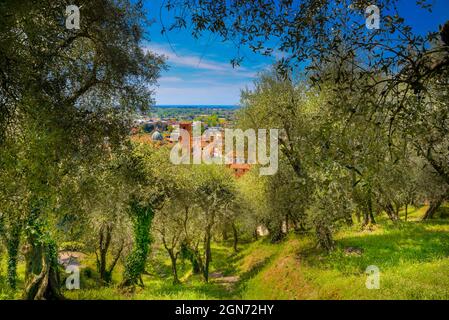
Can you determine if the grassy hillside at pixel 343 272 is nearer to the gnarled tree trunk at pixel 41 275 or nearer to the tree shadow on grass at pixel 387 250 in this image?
the tree shadow on grass at pixel 387 250

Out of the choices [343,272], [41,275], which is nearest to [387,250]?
[343,272]

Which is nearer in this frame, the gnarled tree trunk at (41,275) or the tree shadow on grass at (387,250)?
the gnarled tree trunk at (41,275)

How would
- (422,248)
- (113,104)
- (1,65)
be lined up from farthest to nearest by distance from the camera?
(422,248)
(113,104)
(1,65)

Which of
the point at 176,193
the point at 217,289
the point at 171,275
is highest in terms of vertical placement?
the point at 176,193

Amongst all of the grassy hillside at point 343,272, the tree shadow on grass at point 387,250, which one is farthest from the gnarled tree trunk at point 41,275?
the tree shadow on grass at point 387,250

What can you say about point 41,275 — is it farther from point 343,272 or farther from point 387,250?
point 387,250

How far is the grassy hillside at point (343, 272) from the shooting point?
17.0 metres

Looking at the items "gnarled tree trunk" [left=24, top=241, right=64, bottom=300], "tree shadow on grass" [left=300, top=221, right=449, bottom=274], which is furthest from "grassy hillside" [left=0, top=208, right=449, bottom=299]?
"gnarled tree trunk" [left=24, top=241, right=64, bottom=300]

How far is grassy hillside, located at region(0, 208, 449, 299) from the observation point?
17.0m
